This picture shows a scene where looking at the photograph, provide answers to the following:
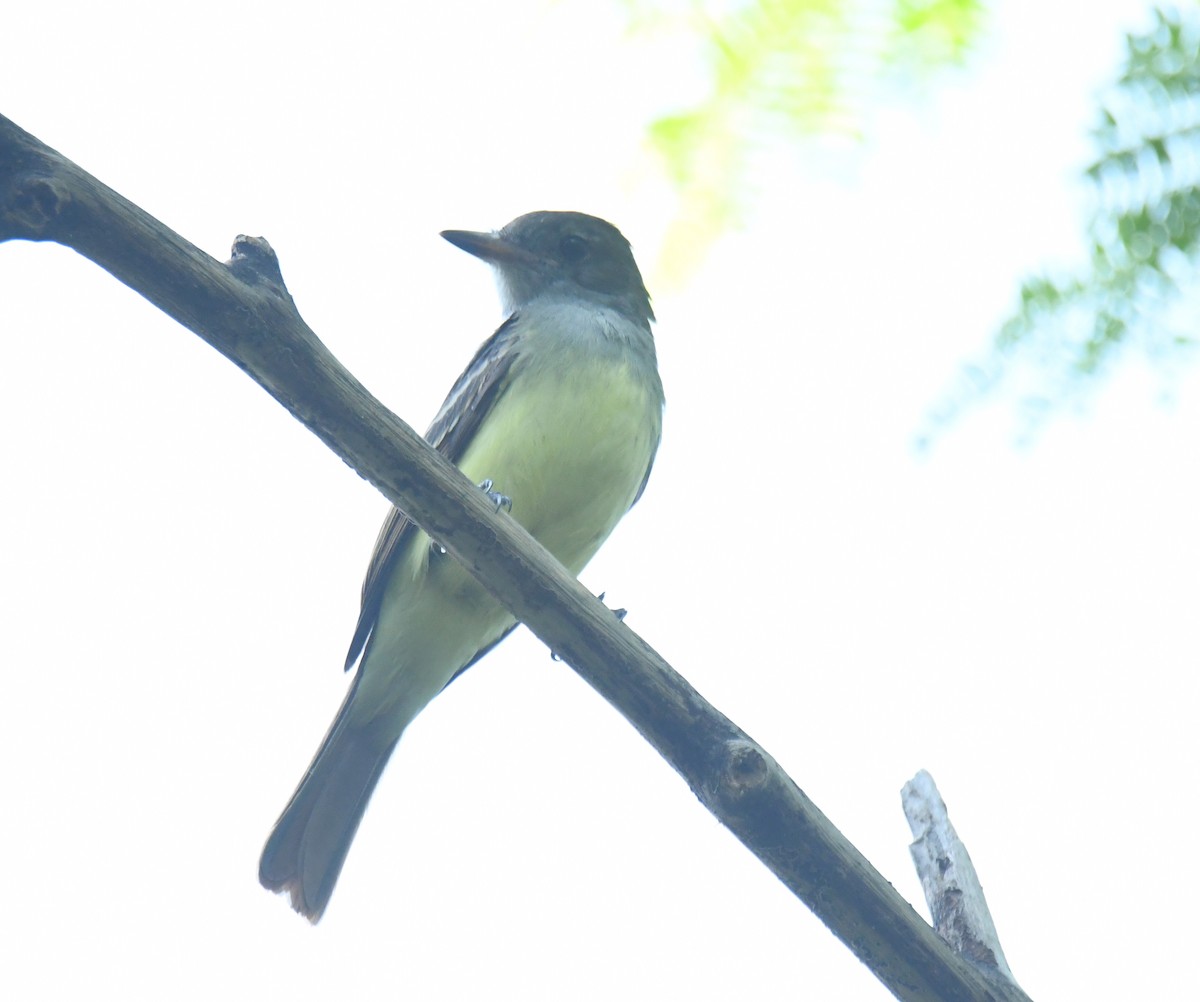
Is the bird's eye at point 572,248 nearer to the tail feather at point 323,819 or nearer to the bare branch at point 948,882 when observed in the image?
the tail feather at point 323,819

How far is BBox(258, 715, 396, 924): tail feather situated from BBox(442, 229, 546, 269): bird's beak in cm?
215

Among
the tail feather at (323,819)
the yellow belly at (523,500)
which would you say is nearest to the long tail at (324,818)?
the tail feather at (323,819)

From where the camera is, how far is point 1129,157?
6.21 ft

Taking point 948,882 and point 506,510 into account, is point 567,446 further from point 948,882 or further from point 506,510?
point 948,882

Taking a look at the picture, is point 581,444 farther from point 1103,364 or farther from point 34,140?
point 1103,364

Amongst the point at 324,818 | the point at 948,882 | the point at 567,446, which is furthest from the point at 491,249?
the point at 948,882

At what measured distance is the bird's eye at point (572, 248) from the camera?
6.38 meters

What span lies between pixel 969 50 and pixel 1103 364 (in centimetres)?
43

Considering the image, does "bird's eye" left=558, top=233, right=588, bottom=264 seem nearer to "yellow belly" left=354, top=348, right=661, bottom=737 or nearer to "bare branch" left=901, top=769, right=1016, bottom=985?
"yellow belly" left=354, top=348, right=661, bottom=737

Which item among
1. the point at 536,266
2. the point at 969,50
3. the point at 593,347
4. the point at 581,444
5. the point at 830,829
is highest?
the point at 536,266

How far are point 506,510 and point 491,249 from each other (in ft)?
5.75

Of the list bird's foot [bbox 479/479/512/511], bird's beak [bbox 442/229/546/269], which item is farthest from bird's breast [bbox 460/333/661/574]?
bird's beak [bbox 442/229/546/269]

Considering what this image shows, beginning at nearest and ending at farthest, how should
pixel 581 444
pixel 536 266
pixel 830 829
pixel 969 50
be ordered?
pixel 969 50 < pixel 830 829 < pixel 581 444 < pixel 536 266

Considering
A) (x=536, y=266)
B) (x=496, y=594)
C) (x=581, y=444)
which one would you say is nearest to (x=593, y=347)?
(x=581, y=444)
